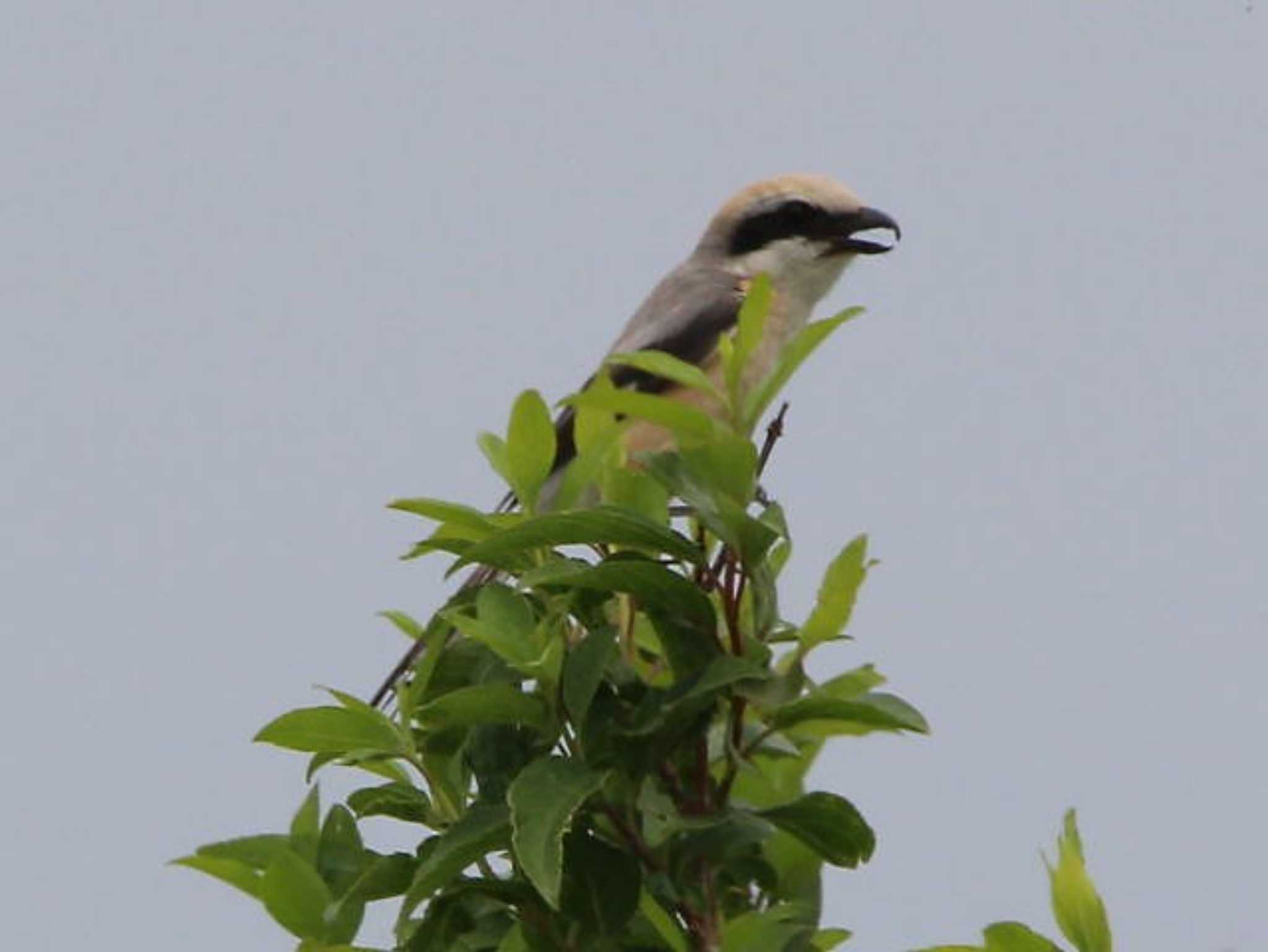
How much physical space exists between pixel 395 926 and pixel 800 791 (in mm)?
604

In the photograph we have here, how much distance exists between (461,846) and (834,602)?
2.01 ft

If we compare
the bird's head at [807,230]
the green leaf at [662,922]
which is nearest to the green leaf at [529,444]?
the green leaf at [662,922]

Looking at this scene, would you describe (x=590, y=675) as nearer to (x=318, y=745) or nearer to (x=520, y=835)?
(x=520, y=835)

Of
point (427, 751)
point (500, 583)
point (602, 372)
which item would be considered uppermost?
point (602, 372)

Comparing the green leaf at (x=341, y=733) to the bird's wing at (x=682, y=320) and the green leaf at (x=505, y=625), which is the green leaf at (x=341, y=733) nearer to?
the green leaf at (x=505, y=625)

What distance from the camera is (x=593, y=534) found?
10.2 feet

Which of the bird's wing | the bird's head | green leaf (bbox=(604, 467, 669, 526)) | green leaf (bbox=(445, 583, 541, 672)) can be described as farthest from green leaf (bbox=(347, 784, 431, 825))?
the bird's head

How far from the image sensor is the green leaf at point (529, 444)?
11.3 feet

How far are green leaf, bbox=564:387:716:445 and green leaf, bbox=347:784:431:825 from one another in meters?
0.59

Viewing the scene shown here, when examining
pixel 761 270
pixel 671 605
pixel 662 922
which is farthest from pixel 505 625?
pixel 761 270

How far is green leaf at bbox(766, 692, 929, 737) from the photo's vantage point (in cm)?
309

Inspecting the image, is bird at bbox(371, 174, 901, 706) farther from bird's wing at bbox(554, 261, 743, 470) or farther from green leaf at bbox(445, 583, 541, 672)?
green leaf at bbox(445, 583, 541, 672)

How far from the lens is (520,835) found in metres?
2.89

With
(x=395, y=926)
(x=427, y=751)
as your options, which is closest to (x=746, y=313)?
(x=427, y=751)
